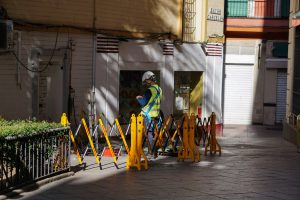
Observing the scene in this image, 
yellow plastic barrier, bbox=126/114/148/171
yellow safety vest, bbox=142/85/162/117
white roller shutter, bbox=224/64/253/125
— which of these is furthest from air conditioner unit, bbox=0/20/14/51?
white roller shutter, bbox=224/64/253/125

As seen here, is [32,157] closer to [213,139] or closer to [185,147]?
[185,147]

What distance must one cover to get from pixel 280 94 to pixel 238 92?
1.75m

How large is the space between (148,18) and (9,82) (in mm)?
5980

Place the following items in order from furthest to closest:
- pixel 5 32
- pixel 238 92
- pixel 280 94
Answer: pixel 238 92 → pixel 280 94 → pixel 5 32

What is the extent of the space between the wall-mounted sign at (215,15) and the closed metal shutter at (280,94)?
5835 millimetres

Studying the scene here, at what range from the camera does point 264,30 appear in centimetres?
2675

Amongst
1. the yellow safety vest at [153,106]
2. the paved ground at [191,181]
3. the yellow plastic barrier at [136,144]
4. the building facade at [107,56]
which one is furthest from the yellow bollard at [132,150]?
the building facade at [107,56]

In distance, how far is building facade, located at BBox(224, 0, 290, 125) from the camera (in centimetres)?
2678

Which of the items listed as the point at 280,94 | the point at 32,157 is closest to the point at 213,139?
the point at 32,157

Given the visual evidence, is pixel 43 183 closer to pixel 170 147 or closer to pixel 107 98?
pixel 170 147

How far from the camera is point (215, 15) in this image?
72.9 ft

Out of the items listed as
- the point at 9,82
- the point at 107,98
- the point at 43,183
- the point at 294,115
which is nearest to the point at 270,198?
the point at 43,183

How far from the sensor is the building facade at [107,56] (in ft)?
52.4

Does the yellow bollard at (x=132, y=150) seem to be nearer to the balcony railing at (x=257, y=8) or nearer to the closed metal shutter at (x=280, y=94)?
the balcony railing at (x=257, y=8)
